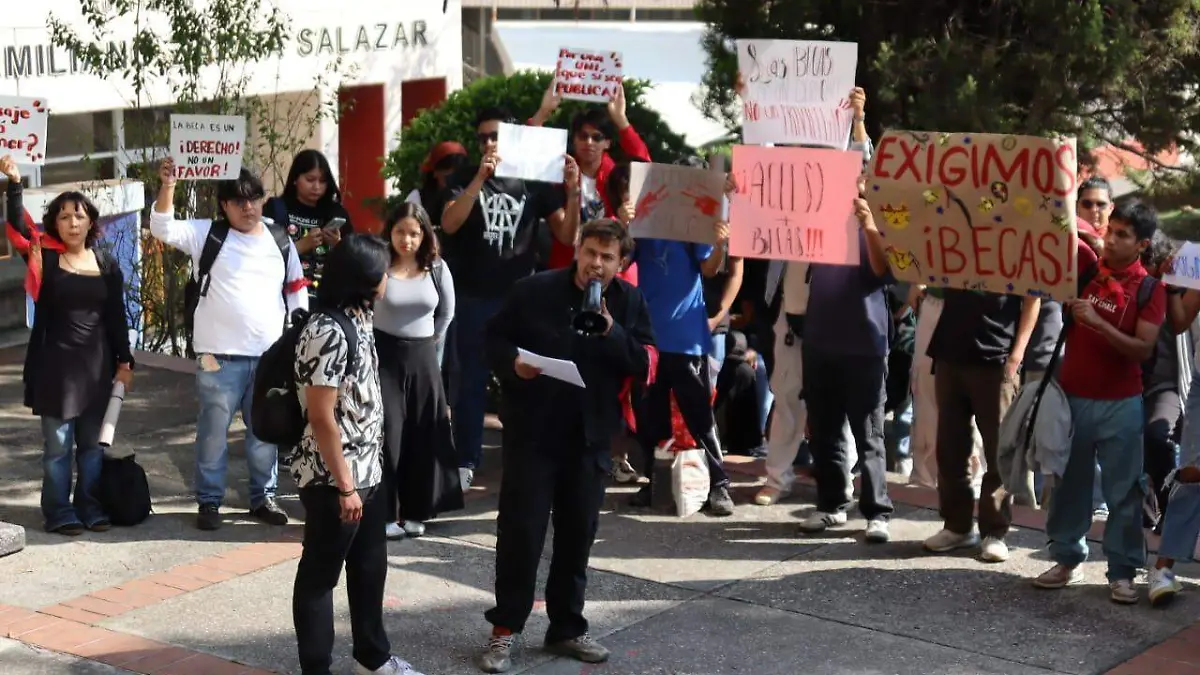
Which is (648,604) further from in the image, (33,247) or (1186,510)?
(33,247)

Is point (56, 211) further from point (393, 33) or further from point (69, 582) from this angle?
point (393, 33)

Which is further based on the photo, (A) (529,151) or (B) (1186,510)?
(A) (529,151)

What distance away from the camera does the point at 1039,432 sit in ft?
22.8

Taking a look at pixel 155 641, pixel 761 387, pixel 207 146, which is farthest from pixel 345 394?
pixel 761 387

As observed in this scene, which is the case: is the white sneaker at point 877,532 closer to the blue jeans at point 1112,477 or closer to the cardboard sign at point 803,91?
the blue jeans at point 1112,477

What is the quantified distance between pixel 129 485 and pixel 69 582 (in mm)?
855

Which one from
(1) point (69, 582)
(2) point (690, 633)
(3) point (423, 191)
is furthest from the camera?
(3) point (423, 191)

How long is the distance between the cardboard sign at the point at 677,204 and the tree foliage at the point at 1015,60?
3.49m

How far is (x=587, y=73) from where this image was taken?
909cm

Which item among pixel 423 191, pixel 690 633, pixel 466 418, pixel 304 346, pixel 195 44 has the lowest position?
pixel 690 633

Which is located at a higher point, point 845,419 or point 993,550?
point 845,419

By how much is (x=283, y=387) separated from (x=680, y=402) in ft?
10.2

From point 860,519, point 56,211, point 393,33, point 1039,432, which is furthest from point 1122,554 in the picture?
point 393,33

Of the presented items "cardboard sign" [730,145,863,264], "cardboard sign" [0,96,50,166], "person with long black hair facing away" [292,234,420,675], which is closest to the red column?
"cardboard sign" [0,96,50,166]
